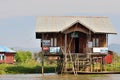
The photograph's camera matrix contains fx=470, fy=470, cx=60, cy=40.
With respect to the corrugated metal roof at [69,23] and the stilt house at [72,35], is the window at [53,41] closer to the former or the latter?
the stilt house at [72,35]

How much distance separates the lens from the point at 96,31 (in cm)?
4744

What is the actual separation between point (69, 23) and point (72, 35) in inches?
56.5

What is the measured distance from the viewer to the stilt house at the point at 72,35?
4712cm

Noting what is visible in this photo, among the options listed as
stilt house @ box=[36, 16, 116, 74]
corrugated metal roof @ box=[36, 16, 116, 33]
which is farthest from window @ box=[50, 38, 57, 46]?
corrugated metal roof @ box=[36, 16, 116, 33]

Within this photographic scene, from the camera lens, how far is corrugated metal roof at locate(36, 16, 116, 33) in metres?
47.6

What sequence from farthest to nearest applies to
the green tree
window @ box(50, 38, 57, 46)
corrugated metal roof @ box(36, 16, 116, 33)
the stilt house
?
the green tree < window @ box(50, 38, 57, 46) < corrugated metal roof @ box(36, 16, 116, 33) < the stilt house

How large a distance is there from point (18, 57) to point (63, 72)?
3994cm

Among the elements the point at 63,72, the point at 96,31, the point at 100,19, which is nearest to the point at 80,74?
the point at 63,72

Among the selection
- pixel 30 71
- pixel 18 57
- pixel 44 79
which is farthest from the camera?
pixel 18 57

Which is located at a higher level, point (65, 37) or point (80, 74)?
point (65, 37)

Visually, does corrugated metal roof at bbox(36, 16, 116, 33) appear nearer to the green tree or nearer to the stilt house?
the stilt house

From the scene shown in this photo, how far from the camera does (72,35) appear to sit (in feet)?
159

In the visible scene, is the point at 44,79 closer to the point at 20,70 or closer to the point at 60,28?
the point at 60,28

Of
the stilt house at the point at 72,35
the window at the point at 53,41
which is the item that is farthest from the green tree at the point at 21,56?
the window at the point at 53,41
